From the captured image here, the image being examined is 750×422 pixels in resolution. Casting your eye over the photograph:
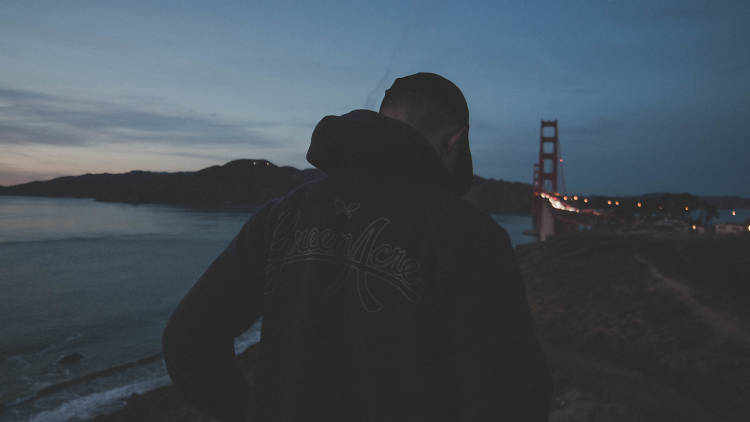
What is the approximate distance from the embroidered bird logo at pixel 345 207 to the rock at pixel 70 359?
17899mm

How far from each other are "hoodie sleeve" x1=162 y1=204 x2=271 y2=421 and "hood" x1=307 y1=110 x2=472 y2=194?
0.35m

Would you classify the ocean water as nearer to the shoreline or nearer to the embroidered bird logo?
the shoreline

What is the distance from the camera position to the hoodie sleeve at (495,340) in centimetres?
100

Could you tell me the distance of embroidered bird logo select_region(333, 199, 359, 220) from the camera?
3.76 ft

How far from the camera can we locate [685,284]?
13.1m

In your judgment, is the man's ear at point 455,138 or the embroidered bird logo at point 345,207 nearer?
the embroidered bird logo at point 345,207

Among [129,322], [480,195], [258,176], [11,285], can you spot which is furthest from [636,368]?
[258,176]

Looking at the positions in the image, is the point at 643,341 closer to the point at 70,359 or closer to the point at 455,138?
the point at 455,138

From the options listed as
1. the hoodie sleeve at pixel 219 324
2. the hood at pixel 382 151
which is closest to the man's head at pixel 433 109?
the hood at pixel 382 151

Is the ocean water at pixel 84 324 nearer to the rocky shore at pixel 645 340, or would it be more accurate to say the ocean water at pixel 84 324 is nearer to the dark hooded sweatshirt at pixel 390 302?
the rocky shore at pixel 645 340

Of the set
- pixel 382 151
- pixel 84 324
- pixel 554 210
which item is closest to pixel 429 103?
pixel 382 151

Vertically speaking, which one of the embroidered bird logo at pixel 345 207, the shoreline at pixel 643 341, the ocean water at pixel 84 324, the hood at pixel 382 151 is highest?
the hood at pixel 382 151

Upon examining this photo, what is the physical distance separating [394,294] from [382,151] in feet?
1.30

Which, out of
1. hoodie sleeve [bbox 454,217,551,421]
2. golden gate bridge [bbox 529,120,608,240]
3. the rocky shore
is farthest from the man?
golden gate bridge [bbox 529,120,608,240]
